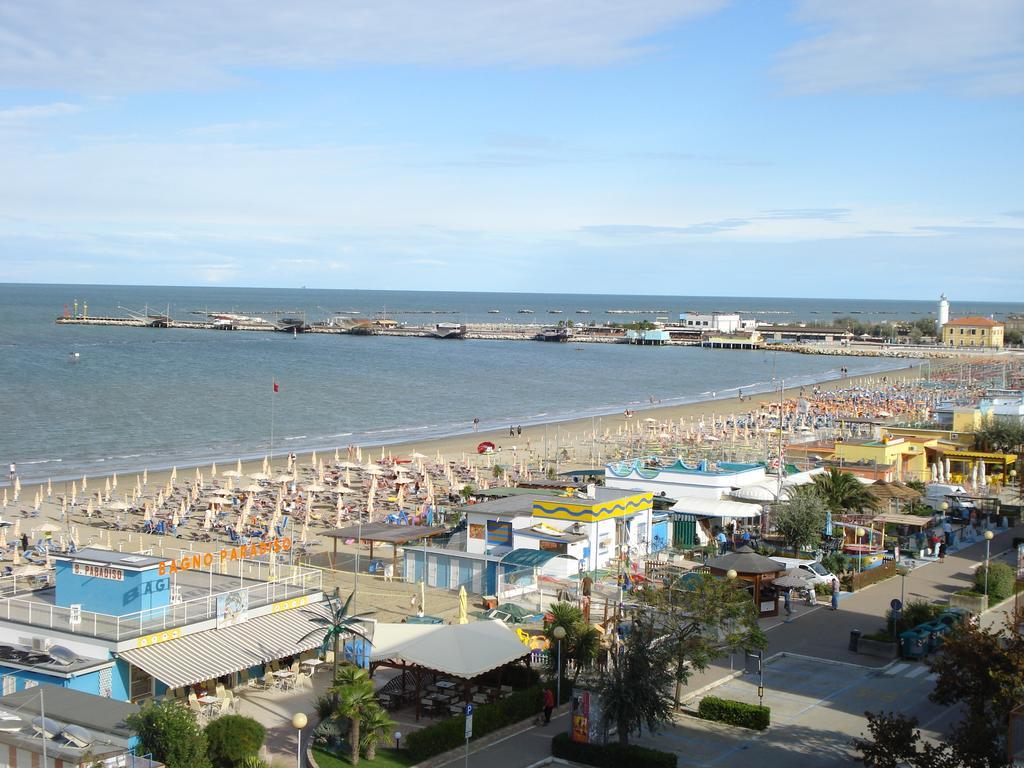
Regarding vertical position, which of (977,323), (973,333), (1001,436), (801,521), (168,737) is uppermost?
(977,323)

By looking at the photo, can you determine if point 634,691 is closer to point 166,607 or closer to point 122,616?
point 166,607

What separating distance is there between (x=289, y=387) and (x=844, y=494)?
192 feet

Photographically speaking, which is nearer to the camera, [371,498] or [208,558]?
[208,558]

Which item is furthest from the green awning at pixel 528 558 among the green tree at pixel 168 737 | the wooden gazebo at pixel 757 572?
the green tree at pixel 168 737

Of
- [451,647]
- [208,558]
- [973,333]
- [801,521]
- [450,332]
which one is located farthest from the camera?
[450,332]

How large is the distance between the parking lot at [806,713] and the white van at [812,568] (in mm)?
5273

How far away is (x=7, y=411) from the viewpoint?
2534 inches

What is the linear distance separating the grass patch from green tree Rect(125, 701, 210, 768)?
1.72 m

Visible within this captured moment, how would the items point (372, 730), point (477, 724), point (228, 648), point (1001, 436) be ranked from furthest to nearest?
point (1001, 436) → point (228, 648) → point (477, 724) → point (372, 730)

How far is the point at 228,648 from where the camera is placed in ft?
59.0

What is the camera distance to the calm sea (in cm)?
5609

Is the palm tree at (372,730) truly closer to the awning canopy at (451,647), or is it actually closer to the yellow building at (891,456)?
the awning canopy at (451,647)

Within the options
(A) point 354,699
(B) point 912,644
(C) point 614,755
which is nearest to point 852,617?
(B) point 912,644

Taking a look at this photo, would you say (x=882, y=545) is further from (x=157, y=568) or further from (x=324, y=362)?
(x=324, y=362)
